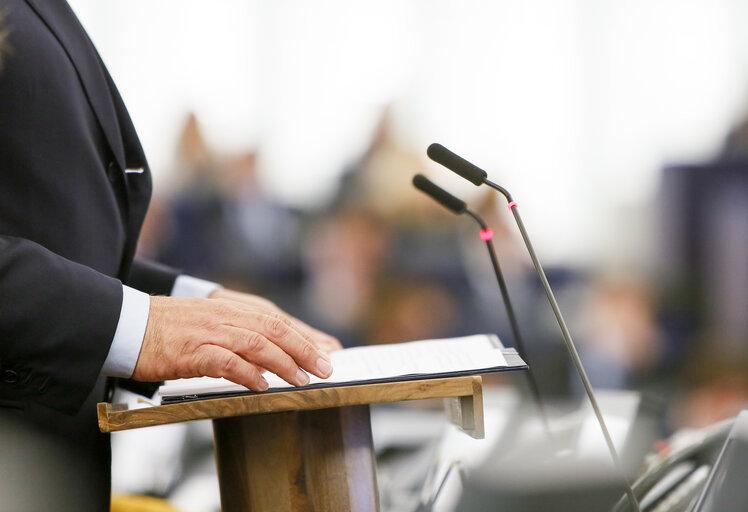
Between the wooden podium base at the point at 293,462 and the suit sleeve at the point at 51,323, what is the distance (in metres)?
0.16

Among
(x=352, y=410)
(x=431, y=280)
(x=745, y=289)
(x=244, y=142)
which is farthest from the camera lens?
(x=244, y=142)

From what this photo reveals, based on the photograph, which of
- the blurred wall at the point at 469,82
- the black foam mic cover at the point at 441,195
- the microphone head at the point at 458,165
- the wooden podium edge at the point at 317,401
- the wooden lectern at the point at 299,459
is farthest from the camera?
the blurred wall at the point at 469,82

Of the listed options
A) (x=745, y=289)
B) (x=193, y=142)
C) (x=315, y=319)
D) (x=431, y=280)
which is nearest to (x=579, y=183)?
(x=745, y=289)

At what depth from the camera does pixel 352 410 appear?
36.1 inches

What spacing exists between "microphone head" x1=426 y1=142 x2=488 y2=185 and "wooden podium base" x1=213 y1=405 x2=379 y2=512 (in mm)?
307

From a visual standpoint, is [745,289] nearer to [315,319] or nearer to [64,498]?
[315,319]

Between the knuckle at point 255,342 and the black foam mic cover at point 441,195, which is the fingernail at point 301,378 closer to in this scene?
the knuckle at point 255,342

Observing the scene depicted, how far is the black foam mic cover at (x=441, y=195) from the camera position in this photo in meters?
1.24

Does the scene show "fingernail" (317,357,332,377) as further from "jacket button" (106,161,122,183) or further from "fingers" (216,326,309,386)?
"jacket button" (106,161,122,183)

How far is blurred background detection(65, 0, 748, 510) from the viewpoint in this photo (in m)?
3.27

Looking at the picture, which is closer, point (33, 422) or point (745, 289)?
point (33, 422)

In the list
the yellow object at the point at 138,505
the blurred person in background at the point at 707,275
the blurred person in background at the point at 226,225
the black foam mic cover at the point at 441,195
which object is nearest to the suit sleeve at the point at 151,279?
the black foam mic cover at the point at 441,195

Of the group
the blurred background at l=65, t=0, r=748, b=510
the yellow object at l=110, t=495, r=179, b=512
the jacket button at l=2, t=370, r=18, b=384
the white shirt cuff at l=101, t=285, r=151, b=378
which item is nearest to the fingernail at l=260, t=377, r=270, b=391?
the white shirt cuff at l=101, t=285, r=151, b=378

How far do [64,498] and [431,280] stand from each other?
2.37 m
